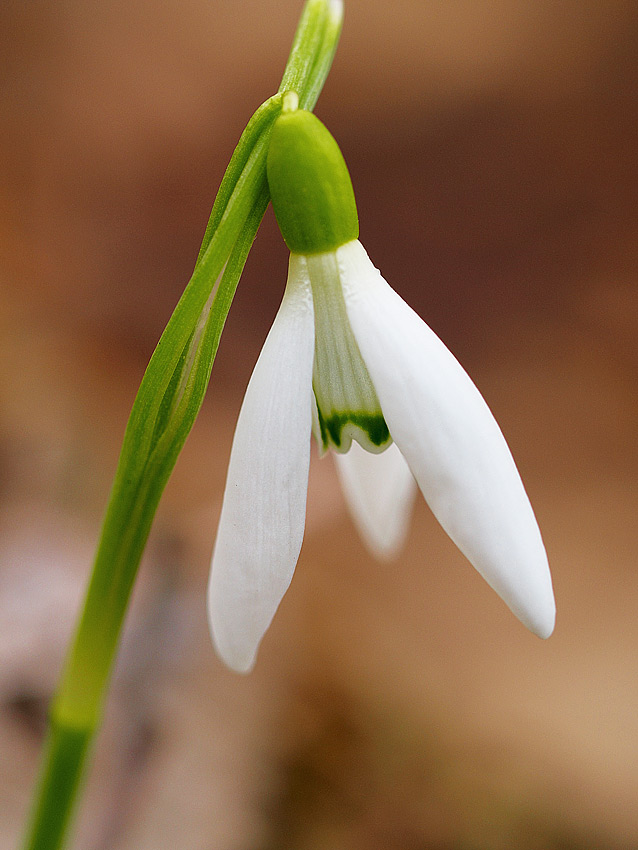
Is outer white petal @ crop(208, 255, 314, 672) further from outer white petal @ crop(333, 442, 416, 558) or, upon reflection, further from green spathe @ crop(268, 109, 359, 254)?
outer white petal @ crop(333, 442, 416, 558)

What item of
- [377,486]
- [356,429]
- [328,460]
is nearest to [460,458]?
[356,429]

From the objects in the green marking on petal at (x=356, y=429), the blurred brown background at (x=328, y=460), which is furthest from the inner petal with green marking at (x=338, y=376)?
the blurred brown background at (x=328, y=460)

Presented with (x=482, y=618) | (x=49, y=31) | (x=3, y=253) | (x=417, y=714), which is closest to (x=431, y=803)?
(x=417, y=714)

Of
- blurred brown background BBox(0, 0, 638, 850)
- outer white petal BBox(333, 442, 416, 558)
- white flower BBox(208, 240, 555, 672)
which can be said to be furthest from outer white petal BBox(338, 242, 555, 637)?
blurred brown background BBox(0, 0, 638, 850)

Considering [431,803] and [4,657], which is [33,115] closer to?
[4,657]

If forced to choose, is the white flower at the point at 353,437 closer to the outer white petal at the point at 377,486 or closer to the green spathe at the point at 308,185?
the green spathe at the point at 308,185

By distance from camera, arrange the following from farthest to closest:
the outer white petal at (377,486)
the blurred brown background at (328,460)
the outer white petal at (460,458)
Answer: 1. the blurred brown background at (328,460)
2. the outer white petal at (377,486)
3. the outer white petal at (460,458)
